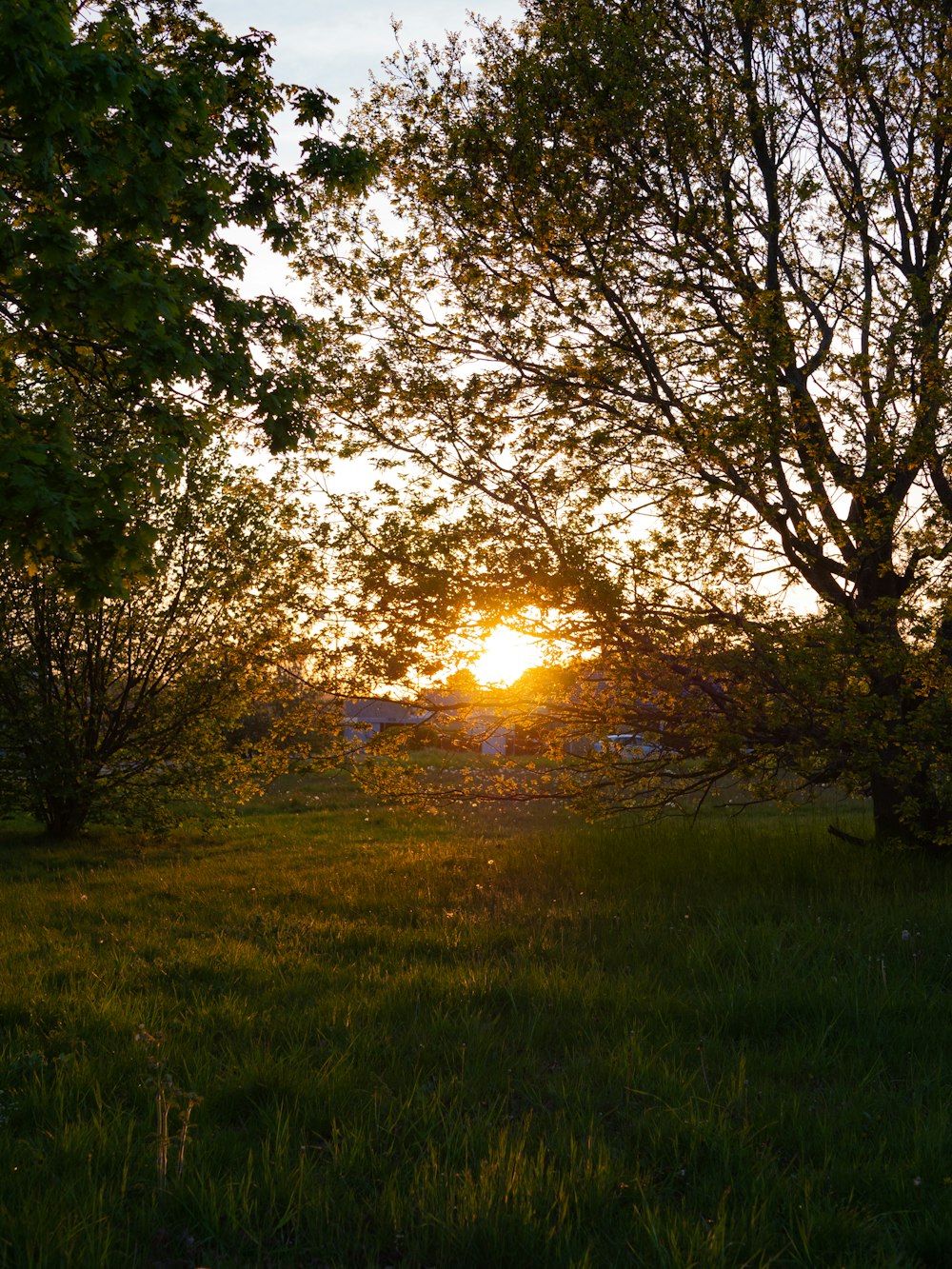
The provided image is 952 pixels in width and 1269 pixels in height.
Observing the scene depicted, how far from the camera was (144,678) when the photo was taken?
1490cm

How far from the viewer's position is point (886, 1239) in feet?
11.2

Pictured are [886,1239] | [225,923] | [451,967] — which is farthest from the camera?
[225,923]

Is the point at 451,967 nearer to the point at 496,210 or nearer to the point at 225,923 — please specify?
the point at 225,923

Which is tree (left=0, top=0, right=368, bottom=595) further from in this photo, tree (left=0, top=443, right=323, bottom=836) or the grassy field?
tree (left=0, top=443, right=323, bottom=836)

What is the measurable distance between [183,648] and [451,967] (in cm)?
976

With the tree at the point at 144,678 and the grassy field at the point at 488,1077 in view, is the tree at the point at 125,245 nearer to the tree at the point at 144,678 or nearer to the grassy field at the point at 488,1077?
the grassy field at the point at 488,1077

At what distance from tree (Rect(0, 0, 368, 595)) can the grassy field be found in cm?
313

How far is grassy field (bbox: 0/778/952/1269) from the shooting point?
11.3 feet

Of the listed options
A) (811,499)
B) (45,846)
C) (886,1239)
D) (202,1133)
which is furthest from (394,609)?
(45,846)

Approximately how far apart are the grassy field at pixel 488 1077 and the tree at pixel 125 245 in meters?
3.13

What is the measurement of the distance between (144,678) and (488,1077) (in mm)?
11588

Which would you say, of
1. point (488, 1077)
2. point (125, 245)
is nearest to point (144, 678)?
point (125, 245)

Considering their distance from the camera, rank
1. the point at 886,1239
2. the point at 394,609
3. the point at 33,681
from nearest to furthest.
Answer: the point at 886,1239 < the point at 394,609 < the point at 33,681

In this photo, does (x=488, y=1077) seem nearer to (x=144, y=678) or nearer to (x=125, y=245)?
(x=125, y=245)
